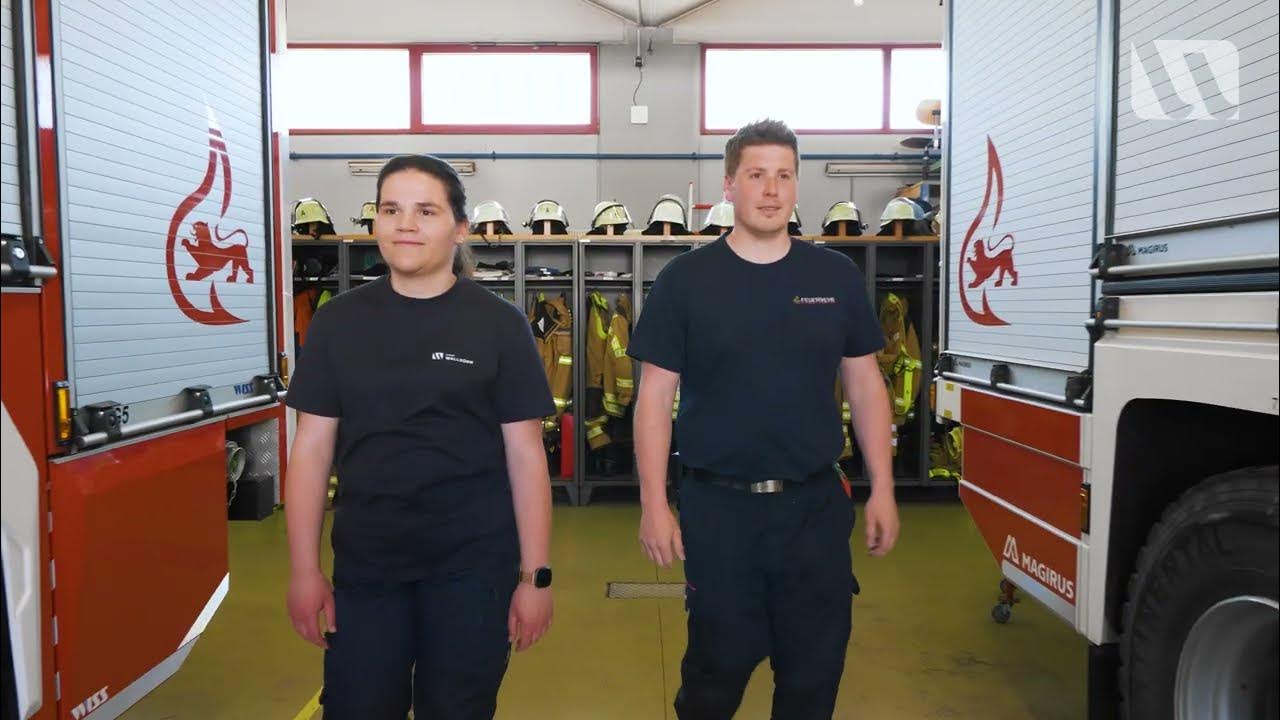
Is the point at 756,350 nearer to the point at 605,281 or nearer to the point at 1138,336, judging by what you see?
the point at 1138,336

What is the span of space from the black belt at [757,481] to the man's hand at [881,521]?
0.15 m

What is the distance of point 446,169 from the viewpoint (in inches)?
71.6

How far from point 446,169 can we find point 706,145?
699 centimetres

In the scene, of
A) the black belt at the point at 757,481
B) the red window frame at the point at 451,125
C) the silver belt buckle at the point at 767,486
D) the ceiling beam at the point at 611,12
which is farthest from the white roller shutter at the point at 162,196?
the red window frame at the point at 451,125

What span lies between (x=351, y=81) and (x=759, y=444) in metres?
8.00

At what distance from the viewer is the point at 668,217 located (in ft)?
21.5

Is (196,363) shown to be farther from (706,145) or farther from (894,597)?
(706,145)

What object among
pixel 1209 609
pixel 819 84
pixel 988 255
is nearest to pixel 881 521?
pixel 1209 609

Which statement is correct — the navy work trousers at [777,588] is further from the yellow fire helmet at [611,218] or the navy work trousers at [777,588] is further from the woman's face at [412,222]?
the yellow fire helmet at [611,218]

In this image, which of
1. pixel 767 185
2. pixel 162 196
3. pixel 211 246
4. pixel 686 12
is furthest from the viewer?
pixel 686 12

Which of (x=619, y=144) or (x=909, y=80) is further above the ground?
(x=909, y=80)

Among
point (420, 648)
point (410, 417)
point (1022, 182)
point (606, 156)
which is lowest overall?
point (420, 648)

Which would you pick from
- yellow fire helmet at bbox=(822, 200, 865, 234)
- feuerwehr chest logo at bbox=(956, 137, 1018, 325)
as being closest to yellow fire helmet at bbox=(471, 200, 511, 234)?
yellow fire helmet at bbox=(822, 200, 865, 234)

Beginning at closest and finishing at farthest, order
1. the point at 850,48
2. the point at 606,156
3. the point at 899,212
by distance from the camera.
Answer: the point at 899,212, the point at 606,156, the point at 850,48
